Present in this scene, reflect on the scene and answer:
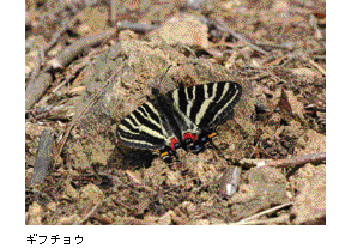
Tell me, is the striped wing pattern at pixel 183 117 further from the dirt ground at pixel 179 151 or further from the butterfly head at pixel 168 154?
the dirt ground at pixel 179 151

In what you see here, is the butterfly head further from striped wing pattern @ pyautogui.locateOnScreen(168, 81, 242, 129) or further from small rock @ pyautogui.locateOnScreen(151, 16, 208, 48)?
→ small rock @ pyautogui.locateOnScreen(151, 16, 208, 48)

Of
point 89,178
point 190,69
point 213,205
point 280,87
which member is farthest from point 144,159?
point 280,87

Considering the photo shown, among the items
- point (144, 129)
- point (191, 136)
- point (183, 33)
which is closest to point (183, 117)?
point (191, 136)

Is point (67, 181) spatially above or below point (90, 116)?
below

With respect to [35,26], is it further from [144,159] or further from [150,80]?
[144,159]

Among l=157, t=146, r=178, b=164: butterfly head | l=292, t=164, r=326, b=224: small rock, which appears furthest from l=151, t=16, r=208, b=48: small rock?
l=292, t=164, r=326, b=224: small rock
